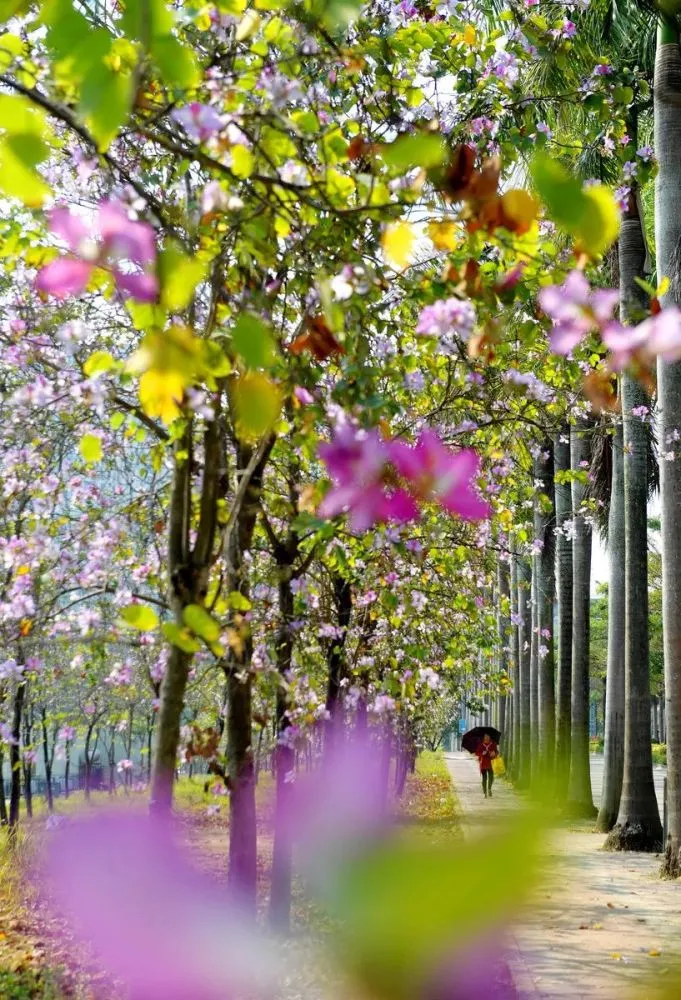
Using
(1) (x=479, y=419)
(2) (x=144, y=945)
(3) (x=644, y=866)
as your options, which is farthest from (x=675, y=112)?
(2) (x=144, y=945)

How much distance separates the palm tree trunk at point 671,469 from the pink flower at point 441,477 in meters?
8.43

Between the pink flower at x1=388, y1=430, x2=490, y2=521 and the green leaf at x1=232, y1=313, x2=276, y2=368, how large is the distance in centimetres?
104

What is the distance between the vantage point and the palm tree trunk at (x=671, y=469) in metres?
10.6

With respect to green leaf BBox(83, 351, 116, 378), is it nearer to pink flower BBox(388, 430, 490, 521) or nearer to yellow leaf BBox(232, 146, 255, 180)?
yellow leaf BBox(232, 146, 255, 180)

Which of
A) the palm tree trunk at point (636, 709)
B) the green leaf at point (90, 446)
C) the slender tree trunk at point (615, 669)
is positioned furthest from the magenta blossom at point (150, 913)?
the slender tree trunk at point (615, 669)

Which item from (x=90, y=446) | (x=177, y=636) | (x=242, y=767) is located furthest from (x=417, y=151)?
(x=242, y=767)

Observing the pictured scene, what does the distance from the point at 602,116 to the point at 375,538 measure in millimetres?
2758

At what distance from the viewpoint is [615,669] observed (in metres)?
15.2

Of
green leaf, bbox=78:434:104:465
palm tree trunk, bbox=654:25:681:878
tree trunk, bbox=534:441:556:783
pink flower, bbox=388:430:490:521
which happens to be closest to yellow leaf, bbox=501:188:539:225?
pink flower, bbox=388:430:490:521

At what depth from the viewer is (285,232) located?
10.9 ft

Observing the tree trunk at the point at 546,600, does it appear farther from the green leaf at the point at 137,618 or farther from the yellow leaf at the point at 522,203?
the yellow leaf at the point at 522,203

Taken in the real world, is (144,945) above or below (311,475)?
below

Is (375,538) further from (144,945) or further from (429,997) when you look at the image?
(429,997)

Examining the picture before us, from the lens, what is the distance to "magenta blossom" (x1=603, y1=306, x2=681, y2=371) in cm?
203
